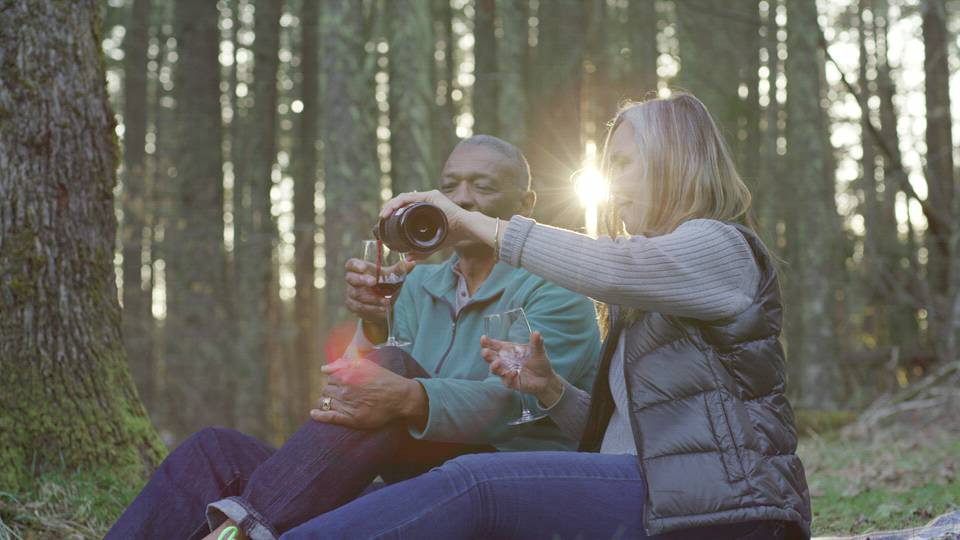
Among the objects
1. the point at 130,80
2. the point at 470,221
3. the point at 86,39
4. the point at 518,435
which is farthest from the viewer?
the point at 130,80

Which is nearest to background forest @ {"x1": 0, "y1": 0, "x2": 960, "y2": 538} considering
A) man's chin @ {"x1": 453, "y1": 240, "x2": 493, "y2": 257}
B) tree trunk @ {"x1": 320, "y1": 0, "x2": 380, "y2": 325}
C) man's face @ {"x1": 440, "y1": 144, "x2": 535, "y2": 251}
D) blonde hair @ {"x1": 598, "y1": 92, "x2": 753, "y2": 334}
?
tree trunk @ {"x1": 320, "y1": 0, "x2": 380, "y2": 325}

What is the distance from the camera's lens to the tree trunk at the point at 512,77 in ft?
31.0

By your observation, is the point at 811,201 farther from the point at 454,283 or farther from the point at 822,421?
the point at 454,283

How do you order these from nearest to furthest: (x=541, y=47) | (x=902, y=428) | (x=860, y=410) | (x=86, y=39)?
(x=86, y=39)
(x=902, y=428)
(x=860, y=410)
(x=541, y=47)

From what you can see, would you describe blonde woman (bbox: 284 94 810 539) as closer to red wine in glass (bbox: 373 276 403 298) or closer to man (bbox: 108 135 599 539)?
man (bbox: 108 135 599 539)

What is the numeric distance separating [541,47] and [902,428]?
5504 millimetres

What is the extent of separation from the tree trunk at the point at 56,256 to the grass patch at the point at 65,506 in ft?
0.20

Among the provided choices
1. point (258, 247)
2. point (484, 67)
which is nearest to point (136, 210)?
point (258, 247)

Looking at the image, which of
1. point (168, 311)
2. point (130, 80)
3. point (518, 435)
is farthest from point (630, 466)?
point (130, 80)

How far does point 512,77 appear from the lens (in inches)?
380

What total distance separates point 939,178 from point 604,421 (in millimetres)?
9023

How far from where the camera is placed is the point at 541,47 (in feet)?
33.7

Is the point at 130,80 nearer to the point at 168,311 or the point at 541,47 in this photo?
the point at 168,311

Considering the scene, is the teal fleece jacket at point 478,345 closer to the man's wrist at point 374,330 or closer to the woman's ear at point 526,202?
the man's wrist at point 374,330
